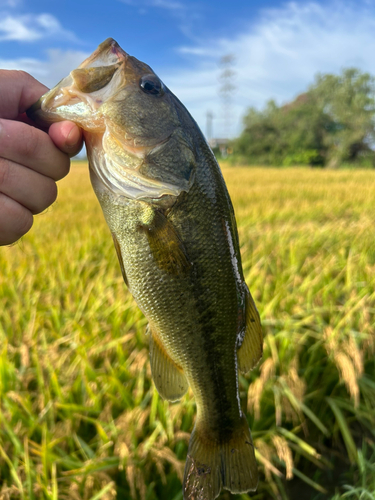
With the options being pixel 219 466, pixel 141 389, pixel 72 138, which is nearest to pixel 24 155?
pixel 72 138

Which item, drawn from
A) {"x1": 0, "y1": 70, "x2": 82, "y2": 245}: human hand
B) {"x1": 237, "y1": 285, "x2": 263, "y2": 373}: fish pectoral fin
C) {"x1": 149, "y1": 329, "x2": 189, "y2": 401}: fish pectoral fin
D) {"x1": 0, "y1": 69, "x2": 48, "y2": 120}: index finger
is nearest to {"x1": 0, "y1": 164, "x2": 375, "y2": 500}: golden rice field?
{"x1": 149, "y1": 329, "x2": 189, "y2": 401}: fish pectoral fin

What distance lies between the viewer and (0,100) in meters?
1.35

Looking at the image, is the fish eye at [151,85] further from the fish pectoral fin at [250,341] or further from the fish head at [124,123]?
the fish pectoral fin at [250,341]

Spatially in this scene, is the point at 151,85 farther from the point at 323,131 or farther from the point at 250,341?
the point at 323,131

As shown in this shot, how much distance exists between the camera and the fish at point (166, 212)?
1.17 meters

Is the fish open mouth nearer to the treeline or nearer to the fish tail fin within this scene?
the fish tail fin

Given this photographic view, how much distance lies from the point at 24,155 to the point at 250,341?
3.32ft

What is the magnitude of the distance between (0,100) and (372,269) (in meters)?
3.57

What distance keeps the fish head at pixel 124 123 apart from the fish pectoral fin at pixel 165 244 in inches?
3.3

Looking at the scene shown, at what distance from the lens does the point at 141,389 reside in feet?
7.88

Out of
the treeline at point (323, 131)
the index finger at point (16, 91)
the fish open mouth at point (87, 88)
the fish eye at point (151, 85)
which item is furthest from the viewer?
the treeline at point (323, 131)

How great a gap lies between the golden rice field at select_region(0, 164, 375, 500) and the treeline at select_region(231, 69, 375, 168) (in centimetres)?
3883

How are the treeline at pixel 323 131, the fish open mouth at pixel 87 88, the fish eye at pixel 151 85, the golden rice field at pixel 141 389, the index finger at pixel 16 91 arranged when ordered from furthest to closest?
the treeline at pixel 323 131, the golden rice field at pixel 141 389, the index finger at pixel 16 91, the fish eye at pixel 151 85, the fish open mouth at pixel 87 88

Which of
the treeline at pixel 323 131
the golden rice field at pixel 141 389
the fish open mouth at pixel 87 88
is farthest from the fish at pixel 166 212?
the treeline at pixel 323 131
